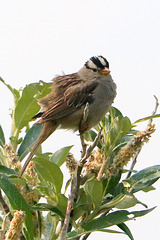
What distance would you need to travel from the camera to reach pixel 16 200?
Answer: 240 centimetres

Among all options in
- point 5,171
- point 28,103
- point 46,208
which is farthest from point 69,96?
point 46,208

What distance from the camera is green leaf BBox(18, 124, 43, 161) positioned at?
294 cm

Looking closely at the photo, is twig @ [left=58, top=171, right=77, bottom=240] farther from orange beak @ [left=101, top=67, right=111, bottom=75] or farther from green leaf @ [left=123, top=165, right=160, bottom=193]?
orange beak @ [left=101, top=67, right=111, bottom=75]

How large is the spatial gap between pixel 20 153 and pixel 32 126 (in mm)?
416

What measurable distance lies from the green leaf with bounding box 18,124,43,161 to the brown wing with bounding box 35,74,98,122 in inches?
16.0

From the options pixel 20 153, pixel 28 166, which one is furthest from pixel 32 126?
pixel 28 166

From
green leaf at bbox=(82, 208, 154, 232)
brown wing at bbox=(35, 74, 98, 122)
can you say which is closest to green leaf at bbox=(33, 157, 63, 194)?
green leaf at bbox=(82, 208, 154, 232)

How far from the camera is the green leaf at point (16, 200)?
Result: 2.41 m

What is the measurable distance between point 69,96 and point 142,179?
1.57m

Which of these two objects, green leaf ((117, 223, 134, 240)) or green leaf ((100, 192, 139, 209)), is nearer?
green leaf ((100, 192, 139, 209))

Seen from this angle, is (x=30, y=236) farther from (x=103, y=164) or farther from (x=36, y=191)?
(x=103, y=164)

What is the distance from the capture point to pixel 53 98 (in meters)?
3.91

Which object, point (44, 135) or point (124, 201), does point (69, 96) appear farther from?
point (124, 201)

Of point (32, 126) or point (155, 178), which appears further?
point (32, 126)
